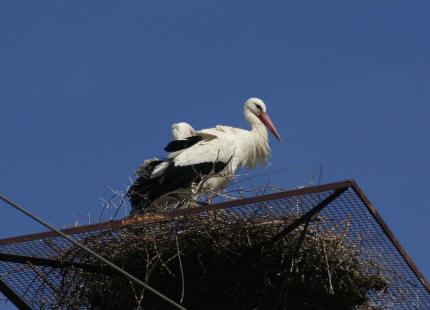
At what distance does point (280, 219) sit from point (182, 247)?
1.85 feet

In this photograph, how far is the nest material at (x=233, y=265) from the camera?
483 cm

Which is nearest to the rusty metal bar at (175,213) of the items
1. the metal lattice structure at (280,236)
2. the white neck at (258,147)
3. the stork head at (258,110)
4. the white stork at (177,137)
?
the metal lattice structure at (280,236)

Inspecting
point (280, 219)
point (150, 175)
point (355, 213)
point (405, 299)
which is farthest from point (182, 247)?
point (150, 175)

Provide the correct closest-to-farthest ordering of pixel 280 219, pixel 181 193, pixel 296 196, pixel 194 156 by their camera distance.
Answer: pixel 296 196 → pixel 280 219 → pixel 181 193 → pixel 194 156

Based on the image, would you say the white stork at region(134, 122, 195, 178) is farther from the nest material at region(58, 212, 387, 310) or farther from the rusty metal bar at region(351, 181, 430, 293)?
the rusty metal bar at region(351, 181, 430, 293)

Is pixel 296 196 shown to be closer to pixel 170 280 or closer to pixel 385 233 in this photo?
pixel 385 233

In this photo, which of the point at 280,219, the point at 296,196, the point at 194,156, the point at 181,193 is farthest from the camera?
the point at 194,156

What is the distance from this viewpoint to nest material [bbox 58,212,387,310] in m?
4.83

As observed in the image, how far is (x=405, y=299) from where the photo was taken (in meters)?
5.00

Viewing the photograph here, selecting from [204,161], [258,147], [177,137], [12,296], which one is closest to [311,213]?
[12,296]

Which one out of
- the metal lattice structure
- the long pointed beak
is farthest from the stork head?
the metal lattice structure

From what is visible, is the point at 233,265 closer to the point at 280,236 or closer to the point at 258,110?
the point at 280,236

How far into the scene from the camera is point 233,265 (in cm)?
495

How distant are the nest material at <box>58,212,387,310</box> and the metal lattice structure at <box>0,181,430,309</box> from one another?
55 mm
